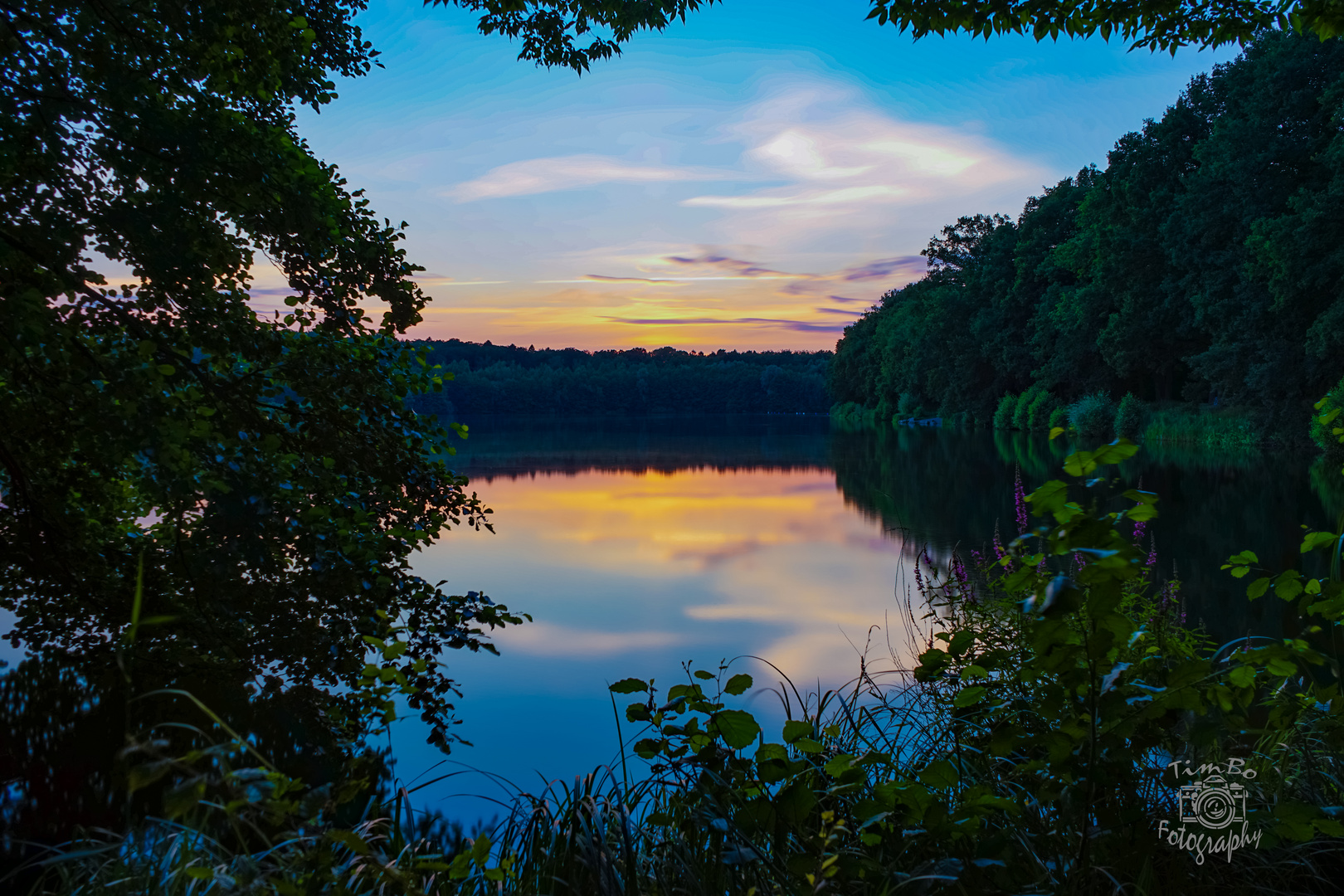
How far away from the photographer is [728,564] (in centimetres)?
1473

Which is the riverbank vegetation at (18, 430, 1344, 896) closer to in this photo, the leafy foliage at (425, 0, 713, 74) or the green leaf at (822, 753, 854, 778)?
the green leaf at (822, 753, 854, 778)

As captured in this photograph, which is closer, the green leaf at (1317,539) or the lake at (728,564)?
the green leaf at (1317,539)

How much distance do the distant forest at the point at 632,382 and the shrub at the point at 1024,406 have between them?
81.3 meters

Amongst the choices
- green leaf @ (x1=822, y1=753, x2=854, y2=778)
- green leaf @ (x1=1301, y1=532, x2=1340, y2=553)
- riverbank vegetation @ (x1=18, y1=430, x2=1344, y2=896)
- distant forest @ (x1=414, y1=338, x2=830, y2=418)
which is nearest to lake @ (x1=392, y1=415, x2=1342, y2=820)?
riverbank vegetation @ (x1=18, y1=430, x2=1344, y2=896)

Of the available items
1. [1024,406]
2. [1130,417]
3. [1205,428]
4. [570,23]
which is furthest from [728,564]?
[1024,406]

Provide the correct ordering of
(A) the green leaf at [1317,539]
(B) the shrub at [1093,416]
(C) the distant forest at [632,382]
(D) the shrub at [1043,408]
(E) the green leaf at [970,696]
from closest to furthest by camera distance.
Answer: (E) the green leaf at [970,696]
(A) the green leaf at [1317,539]
(B) the shrub at [1093,416]
(D) the shrub at [1043,408]
(C) the distant forest at [632,382]

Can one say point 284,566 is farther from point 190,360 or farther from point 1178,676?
point 1178,676

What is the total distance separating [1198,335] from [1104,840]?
120ft

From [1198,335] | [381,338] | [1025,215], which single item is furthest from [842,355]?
[381,338]

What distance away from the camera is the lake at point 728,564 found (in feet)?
25.5

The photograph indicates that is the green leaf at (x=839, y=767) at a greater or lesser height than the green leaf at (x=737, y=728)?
lesser

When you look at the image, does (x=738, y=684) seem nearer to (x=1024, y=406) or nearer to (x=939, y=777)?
(x=939, y=777)

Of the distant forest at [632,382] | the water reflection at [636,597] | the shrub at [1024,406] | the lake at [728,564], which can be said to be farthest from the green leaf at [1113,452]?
the distant forest at [632,382]

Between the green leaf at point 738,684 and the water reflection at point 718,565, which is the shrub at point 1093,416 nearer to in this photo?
the water reflection at point 718,565
